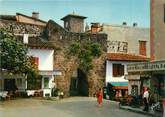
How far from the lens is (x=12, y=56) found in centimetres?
3222

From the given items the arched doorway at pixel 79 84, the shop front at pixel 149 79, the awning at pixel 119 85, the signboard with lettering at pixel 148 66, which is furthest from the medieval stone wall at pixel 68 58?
the signboard with lettering at pixel 148 66

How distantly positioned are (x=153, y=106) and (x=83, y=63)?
18807 millimetres

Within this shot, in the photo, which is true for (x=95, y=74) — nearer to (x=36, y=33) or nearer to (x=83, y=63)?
(x=83, y=63)

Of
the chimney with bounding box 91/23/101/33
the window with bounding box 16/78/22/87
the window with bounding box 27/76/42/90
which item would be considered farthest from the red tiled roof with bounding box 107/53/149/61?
the window with bounding box 16/78/22/87

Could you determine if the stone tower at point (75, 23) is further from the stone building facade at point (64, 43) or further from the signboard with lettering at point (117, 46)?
the stone building facade at point (64, 43)

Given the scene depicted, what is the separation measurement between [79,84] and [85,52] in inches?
188

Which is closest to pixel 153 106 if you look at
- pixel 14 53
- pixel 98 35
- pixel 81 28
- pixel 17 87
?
pixel 14 53

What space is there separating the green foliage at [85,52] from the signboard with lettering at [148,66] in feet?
40.2

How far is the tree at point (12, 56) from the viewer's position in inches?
1256

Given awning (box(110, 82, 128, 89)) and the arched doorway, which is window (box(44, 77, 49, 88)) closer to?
the arched doorway

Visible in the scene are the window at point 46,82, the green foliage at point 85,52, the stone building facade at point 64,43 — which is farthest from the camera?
the green foliage at point 85,52

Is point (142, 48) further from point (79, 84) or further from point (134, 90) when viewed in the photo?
point (134, 90)

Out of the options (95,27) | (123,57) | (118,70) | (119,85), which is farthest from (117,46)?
(119,85)

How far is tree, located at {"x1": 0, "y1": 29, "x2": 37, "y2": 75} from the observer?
3189 centimetres
